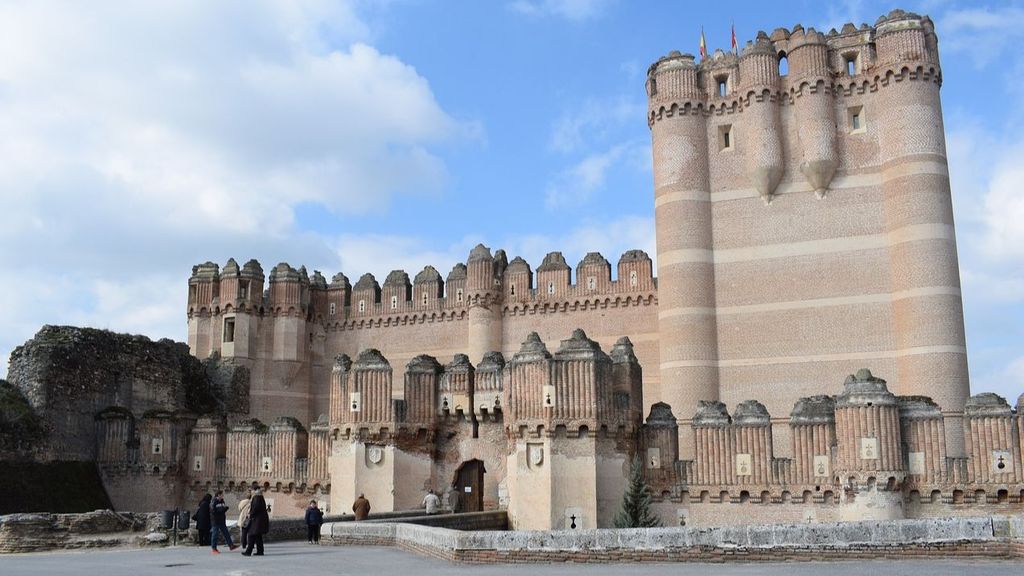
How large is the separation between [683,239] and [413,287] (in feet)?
44.0

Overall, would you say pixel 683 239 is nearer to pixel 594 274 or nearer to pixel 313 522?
pixel 594 274

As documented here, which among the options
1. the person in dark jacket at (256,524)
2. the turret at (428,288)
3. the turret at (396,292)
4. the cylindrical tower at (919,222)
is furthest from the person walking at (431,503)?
the turret at (396,292)

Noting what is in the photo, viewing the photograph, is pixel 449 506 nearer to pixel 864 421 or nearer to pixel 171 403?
pixel 864 421

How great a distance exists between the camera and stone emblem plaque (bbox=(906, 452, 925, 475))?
21578 millimetres

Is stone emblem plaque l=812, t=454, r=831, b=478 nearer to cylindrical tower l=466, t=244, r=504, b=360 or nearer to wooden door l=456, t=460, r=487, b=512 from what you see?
wooden door l=456, t=460, r=487, b=512

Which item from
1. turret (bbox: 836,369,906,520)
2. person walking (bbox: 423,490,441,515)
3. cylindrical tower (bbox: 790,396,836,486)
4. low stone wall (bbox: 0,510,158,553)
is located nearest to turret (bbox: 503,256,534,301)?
person walking (bbox: 423,490,441,515)

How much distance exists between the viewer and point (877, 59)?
1329 inches

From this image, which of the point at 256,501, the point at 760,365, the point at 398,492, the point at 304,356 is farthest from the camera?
the point at 304,356

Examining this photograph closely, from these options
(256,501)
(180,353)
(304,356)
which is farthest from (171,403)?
(256,501)

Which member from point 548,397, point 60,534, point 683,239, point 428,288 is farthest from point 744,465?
point 428,288

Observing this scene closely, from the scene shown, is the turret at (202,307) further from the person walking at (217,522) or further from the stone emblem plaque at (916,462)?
the stone emblem plaque at (916,462)

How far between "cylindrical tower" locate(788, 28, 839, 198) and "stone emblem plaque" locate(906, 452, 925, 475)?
1416 centimetres

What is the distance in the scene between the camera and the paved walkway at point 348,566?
38.4 ft

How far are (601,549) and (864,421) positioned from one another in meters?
10.4
